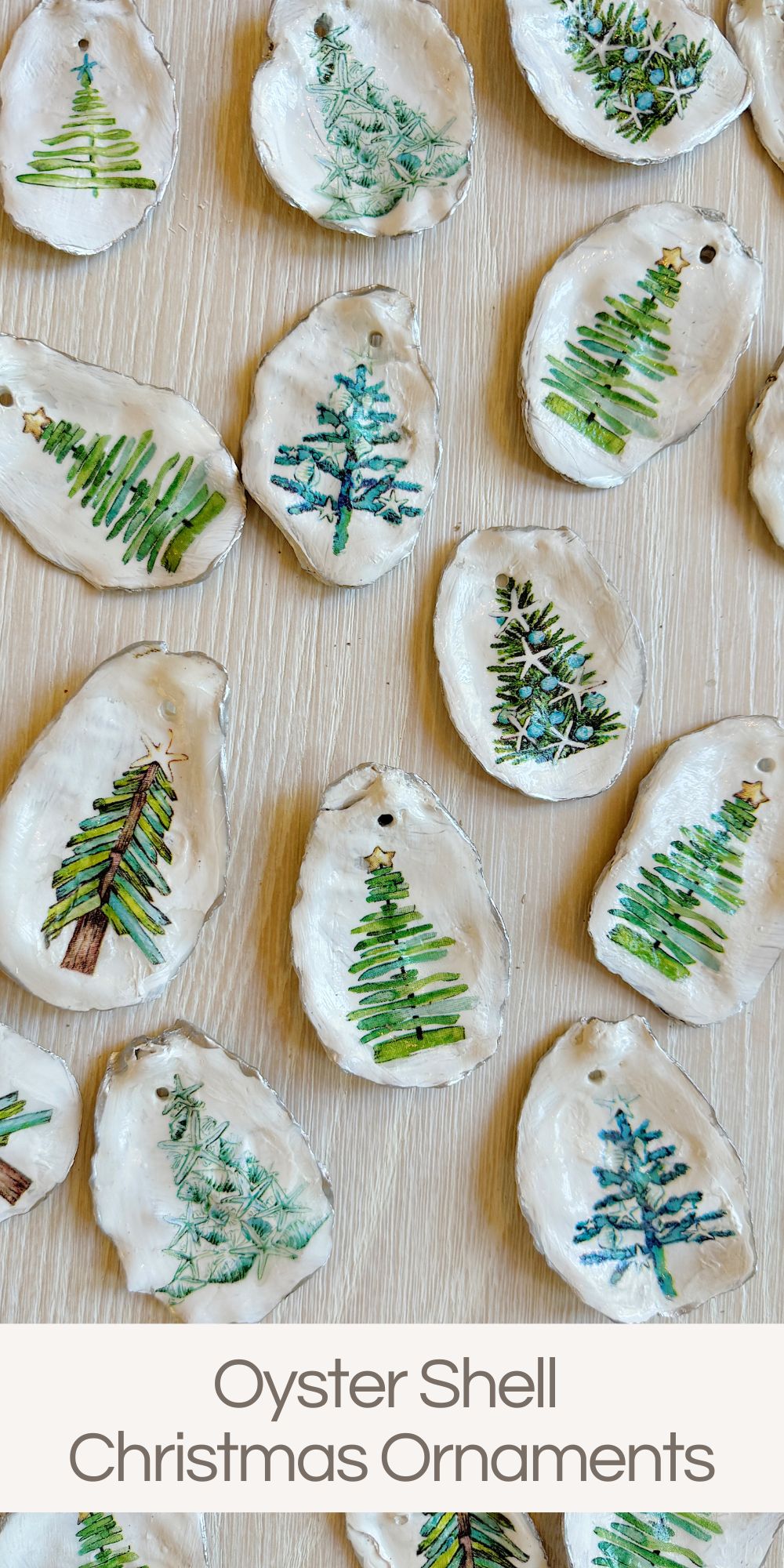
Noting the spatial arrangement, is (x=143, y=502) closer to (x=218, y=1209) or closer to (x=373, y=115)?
(x=373, y=115)

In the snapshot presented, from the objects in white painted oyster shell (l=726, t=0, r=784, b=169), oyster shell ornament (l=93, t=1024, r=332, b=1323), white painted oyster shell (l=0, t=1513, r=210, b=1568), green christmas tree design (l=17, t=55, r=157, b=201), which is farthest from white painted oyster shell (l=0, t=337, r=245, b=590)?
white painted oyster shell (l=0, t=1513, r=210, b=1568)

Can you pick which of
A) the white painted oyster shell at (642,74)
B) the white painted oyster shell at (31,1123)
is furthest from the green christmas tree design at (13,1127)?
the white painted oyster shell at (642,74)

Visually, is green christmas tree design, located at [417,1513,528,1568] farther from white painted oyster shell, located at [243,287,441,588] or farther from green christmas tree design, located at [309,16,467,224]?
green christmas tree design, located at [309,16,467,224]

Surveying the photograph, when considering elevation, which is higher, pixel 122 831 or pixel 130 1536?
pixel 122 831

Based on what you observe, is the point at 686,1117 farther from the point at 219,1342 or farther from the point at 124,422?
the point at 124,422

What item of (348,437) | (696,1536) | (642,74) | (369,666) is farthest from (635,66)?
(696,1536)
